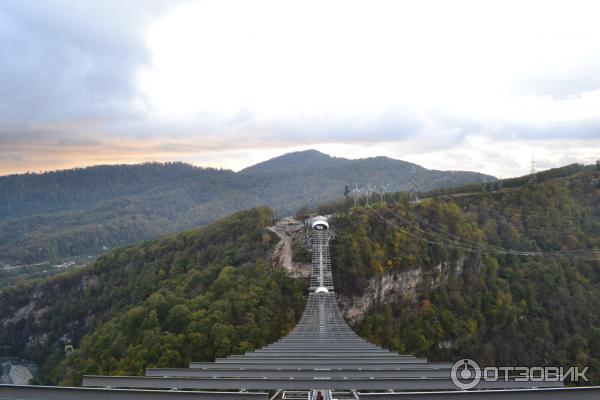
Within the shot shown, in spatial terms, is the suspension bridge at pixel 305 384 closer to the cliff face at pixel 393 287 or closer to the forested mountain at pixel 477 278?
the cliff face at pixel 393 287

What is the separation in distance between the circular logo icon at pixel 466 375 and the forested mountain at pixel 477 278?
4144 centimetres

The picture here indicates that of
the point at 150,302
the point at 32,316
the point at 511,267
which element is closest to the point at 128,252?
the point at 32,316

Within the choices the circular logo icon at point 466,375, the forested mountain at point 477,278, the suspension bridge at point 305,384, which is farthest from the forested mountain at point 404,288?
the circular logo icon at point 466,375

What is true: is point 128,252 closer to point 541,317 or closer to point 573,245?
point 541,317

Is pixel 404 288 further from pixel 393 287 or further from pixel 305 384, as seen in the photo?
pixel 305 384

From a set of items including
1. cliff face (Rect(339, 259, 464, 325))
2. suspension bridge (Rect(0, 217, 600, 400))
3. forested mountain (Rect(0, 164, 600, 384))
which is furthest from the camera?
cliff face (Rect(339, 259, 464, 325))

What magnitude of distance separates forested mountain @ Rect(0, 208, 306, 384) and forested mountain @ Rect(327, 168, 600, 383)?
1045cm

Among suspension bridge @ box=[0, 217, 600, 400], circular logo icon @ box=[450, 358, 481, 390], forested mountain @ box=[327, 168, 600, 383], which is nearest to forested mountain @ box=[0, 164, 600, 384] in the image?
forested mountain @ box=[327, 168, 600, 383]

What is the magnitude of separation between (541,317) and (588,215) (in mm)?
24106

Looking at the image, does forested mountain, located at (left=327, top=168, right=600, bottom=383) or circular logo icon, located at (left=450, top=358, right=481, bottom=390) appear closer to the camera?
circular logo icon, located at (left=450, top=358, right=481, bottom=390)

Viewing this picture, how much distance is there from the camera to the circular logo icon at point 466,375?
44.9ft

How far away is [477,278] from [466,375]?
55.6m

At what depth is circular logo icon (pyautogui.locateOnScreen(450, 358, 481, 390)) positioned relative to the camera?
44.9 feet

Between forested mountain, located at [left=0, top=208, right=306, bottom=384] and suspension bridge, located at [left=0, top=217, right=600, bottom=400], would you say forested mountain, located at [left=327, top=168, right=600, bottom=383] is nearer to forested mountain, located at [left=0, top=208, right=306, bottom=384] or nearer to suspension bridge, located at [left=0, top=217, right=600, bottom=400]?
forested mountain, located at [left=0, top=208, right=306, bottom=384]
